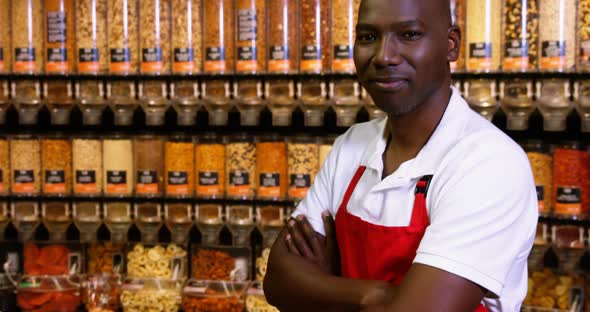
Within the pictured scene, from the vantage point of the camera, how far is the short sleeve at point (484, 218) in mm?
1152

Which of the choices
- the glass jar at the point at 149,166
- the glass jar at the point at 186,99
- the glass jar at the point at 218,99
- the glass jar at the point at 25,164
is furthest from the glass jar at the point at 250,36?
the glass jar at the point at 25,164

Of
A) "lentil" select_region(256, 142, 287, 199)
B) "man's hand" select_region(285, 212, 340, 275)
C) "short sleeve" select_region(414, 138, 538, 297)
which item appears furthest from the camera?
"lentil" select_region(256, 142, 287, 199)

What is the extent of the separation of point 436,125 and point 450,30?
18cm

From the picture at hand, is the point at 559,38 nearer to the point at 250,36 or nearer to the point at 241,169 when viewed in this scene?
the point at 250,36

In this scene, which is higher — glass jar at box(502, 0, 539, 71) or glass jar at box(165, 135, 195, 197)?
glass jar at box(502, 0, 539, 71)

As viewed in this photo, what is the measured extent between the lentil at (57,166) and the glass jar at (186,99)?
1.59 feet

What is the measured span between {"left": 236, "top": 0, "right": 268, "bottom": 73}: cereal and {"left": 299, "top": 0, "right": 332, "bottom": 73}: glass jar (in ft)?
0.49

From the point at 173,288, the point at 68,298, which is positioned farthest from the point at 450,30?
the point at 68,298

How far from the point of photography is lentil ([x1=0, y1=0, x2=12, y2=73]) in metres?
2.73

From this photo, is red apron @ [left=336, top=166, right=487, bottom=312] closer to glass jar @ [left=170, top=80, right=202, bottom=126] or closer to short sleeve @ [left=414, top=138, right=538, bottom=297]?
short sleeve @ [left=414, top=138, right=538, bottom=297]

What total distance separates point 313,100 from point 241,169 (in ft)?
1.24

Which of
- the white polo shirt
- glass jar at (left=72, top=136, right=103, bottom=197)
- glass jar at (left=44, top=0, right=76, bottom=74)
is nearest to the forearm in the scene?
the white polo shirt

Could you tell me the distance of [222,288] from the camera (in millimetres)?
2756

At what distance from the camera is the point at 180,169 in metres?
2.71
